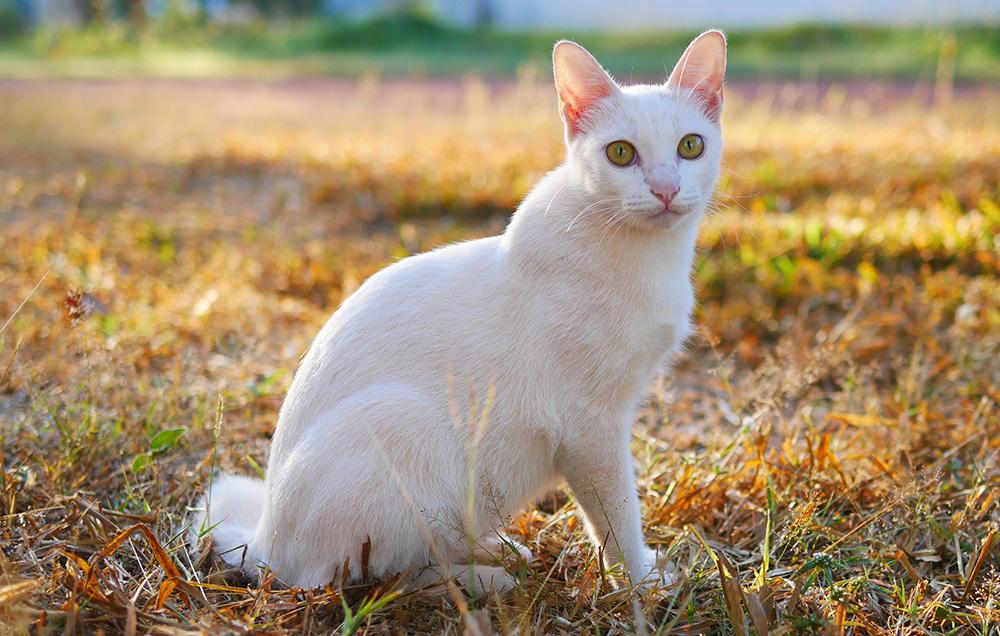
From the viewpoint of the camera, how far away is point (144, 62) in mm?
14102

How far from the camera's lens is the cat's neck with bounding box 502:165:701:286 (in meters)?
1.91

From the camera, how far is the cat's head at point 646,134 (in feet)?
6.05

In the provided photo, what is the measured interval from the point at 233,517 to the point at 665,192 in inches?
50.0

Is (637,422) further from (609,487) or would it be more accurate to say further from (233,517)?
(233,517)

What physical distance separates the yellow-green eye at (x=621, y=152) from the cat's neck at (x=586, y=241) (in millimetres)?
95

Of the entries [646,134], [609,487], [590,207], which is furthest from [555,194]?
[609,487]

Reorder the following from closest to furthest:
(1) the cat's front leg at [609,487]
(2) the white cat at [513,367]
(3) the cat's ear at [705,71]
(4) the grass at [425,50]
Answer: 1. (2) the white cat at [513,367]
2. (1) the cat's front leg at [609,487]
3. (3) the cat's ear at [705,71]
4. (4) the grass at [425,50]

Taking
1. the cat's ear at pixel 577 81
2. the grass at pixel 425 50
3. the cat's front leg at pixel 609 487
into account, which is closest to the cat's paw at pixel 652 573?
the cat's front leg at pixel 609 487

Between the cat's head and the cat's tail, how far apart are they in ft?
3.54

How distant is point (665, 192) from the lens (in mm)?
1809

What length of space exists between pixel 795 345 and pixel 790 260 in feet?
2.70

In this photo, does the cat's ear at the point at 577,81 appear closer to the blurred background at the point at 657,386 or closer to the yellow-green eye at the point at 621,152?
the yellow-green eye at the point at 621,152

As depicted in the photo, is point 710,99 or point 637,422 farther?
point 637,422

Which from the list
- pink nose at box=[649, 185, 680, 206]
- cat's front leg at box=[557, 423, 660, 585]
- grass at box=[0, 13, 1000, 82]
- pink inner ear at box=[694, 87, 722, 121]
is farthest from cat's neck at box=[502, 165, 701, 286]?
grass at box=[0, 13, 1000, 82]
